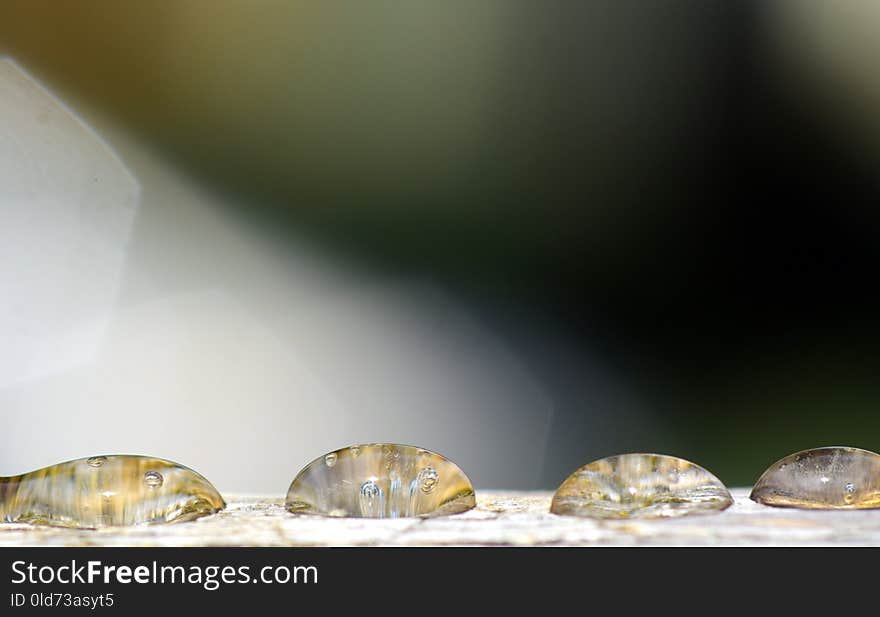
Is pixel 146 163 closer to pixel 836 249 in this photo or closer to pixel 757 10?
pixel 757 10

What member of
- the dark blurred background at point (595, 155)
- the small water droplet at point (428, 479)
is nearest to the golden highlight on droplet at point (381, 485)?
the small water droplet at point (428, 479)

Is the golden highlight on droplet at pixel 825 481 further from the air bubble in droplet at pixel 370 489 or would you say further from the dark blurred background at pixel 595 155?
the dark blurred background at pixel 595 155

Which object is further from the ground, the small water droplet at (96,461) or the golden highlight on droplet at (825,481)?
the small water droplet at (96,461)

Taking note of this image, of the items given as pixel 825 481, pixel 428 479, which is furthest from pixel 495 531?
pixel 825 481

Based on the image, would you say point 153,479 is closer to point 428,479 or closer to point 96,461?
point 96,461

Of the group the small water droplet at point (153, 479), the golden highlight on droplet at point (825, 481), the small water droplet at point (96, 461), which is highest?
the small water droplet at point (96, 461)

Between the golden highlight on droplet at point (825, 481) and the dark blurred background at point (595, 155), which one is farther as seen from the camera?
the dark blurred background at point (595, 155)

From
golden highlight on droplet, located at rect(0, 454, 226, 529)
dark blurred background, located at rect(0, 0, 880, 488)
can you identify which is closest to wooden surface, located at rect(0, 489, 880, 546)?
golden highlight on droplet, located at rect(0, 454, 226, 529)
